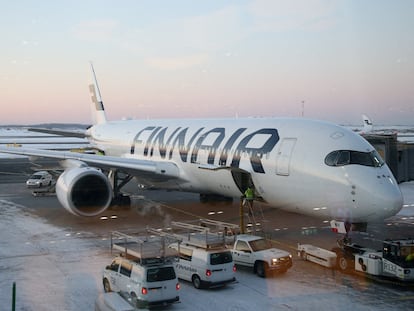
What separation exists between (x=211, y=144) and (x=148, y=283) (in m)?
10.7

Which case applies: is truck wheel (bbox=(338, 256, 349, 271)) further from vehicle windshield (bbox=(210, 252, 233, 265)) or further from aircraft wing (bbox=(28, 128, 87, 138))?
aircraft wing (bbox=(28, 128, 87, 138))

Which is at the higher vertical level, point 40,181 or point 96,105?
point 96,105

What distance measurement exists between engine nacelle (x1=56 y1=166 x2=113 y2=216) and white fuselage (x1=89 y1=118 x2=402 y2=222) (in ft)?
12.8

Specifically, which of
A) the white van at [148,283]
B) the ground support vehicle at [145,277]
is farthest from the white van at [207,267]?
the white van at [148,283]

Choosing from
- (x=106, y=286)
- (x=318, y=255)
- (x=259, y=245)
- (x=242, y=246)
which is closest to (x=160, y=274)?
(x=106, y=286)

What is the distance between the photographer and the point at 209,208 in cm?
2517

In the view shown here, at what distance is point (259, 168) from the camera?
17859 mm

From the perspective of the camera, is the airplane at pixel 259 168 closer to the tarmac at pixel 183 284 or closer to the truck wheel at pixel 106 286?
the tarmac at pixel 183 284

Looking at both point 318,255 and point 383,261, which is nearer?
point 383,261

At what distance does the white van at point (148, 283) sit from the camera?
11.1 m

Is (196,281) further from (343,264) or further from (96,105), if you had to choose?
(96,105)

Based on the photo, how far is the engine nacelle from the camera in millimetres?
19672

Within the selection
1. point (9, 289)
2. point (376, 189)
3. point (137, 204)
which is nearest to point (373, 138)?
point (376, 189)

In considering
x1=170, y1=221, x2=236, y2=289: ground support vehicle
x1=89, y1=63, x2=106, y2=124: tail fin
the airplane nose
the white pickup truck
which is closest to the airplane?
the airplane nose
